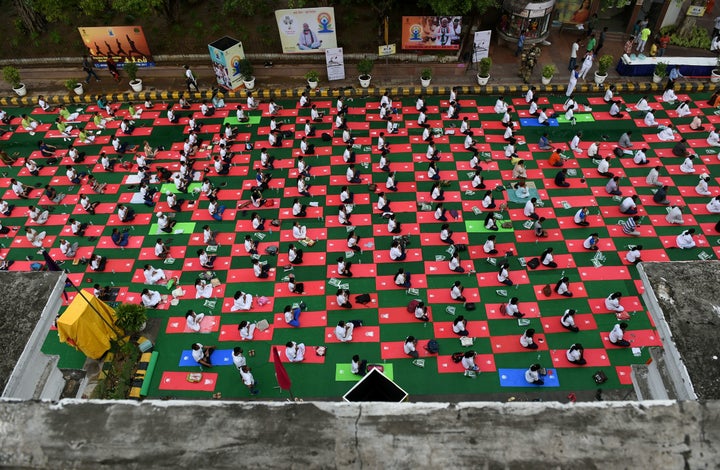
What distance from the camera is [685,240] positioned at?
1309 centimetres

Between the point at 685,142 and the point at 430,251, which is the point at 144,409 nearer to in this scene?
the point at 430,251

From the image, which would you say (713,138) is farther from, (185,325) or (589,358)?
(185,325)

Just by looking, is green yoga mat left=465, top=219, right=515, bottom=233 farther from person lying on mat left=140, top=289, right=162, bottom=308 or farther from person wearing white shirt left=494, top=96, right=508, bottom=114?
person lying on mat left=140, top=289, right=162, bottom=308

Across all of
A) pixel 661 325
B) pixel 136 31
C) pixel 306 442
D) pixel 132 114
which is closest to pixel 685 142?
pixel 661 325

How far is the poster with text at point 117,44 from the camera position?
19.9m

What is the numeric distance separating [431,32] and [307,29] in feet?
16.5

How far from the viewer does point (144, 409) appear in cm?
543

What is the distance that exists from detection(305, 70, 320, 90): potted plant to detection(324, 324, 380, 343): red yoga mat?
10.9m

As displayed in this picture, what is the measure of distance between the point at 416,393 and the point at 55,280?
7.39 m

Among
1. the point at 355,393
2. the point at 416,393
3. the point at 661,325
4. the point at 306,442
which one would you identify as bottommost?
the point at 416,393

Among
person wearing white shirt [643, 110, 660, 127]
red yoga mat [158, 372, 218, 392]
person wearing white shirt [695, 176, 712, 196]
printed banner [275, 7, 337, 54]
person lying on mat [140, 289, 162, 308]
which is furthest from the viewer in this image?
printed banner [275, 7, 337, 54]

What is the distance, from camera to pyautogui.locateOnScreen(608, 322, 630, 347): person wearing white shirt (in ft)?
36.2

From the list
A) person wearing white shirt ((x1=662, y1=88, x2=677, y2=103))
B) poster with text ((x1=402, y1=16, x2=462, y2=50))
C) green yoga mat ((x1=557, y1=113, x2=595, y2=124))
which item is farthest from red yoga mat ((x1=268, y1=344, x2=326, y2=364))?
person wearing white shirt ((x1=662, y1=88, x2=677, y2=103))

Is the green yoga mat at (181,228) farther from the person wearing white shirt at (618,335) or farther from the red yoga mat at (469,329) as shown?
the person wearing white shirt at (618,335)
